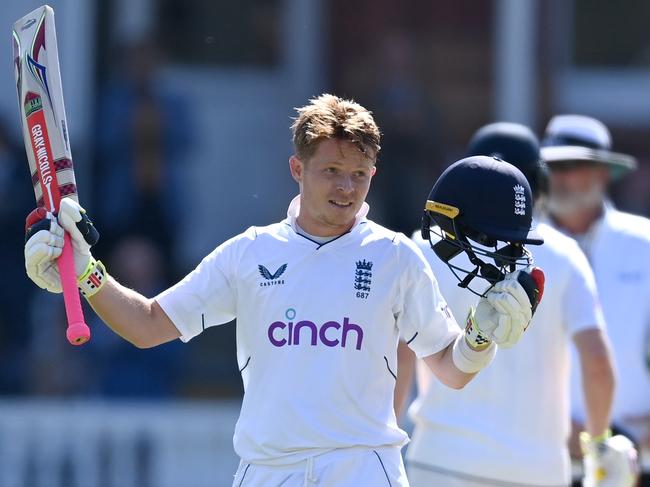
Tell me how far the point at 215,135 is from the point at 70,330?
7.35m

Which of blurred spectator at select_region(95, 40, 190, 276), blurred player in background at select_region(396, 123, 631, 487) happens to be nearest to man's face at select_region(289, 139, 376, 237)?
blurred player in background at select_region(396, 123, 631, 487)

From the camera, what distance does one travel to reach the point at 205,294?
3.72m

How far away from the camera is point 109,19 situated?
1041cm

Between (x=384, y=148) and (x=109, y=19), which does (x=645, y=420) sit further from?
(x=109, y=19)

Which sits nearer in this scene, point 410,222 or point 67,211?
point 67,211

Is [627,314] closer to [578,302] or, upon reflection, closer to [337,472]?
→ [578,302]

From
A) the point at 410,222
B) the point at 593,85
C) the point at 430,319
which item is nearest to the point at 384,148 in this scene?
the point at 410,222

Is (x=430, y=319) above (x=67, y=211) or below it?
below

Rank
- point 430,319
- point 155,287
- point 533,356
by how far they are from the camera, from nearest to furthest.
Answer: point 430,319, point 533,356, point 155,287

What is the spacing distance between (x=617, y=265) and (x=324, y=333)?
2.01 m

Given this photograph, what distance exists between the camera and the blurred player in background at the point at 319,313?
11.7 feet

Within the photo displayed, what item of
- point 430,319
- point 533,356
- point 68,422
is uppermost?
point 430,319

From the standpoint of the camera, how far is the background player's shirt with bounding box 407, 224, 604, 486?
443cm

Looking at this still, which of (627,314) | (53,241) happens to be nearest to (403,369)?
(627,314)
